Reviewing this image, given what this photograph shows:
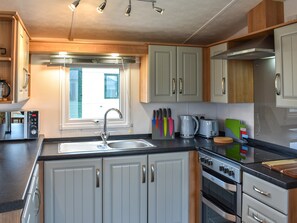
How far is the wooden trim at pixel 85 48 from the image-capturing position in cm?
262

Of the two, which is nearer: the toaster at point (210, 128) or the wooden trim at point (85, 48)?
the wooden trim at point (85, 48)

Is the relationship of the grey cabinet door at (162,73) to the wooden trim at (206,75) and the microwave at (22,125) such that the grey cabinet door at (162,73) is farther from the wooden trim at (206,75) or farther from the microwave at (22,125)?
the microwave at (22,125)

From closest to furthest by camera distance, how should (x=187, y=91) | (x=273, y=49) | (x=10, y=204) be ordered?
(x=10, y=204) → (x=273, y=49) → (x=187, y=91)

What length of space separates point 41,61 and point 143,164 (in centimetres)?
152

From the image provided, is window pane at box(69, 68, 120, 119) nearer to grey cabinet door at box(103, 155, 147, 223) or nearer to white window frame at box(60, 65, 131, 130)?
white window frame at box(60, 65, 131, 130)

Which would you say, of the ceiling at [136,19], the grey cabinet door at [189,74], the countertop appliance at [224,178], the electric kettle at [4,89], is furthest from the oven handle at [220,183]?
the electric kettle at [4,89]

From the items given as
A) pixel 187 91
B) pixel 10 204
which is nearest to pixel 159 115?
pixel 187 91

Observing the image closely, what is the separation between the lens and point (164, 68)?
2.91m

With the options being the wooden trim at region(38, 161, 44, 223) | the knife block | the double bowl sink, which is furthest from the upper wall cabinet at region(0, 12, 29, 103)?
the knife block

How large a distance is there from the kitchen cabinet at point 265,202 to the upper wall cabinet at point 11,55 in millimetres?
1864

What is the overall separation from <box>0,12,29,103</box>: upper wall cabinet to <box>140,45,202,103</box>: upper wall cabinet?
4.16 feet

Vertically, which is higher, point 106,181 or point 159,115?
point 159,115

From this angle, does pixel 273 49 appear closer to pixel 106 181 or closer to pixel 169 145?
pixel 169 145

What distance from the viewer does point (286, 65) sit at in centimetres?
208
